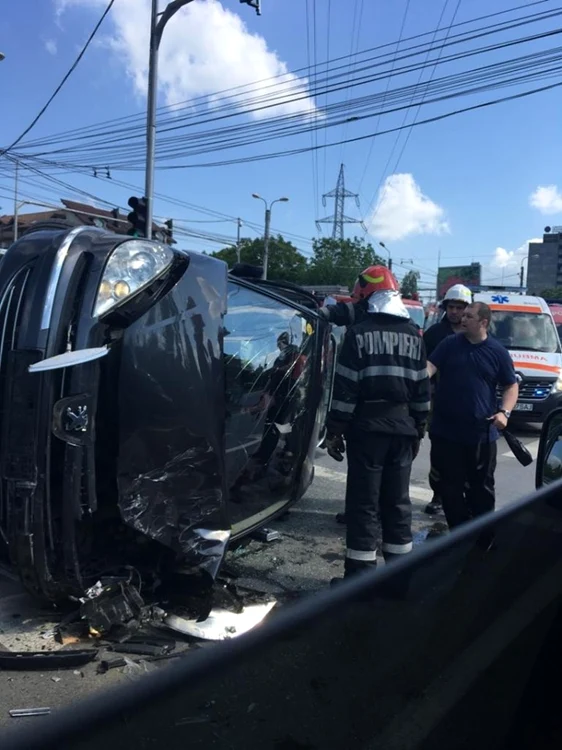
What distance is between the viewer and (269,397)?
4.11 m

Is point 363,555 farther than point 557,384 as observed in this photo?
No

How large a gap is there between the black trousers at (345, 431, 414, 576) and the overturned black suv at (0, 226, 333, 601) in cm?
91

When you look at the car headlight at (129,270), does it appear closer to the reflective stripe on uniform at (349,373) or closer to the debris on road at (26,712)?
the reflective stripe on uniform at (349,373)

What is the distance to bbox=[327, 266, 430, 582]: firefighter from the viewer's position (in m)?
3.78

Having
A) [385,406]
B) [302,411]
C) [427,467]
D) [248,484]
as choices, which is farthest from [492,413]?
[427,467]

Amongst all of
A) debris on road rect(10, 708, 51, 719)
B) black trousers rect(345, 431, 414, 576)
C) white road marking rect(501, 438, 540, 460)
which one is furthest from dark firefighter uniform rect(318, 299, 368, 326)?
white road marking rect(501, 438, 540, 460)

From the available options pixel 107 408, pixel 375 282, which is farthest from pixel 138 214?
pixel 107 408

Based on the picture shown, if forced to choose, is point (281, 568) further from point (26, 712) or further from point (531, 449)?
point (531, 449)

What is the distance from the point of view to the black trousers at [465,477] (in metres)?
4.31

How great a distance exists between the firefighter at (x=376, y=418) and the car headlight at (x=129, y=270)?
1285mm

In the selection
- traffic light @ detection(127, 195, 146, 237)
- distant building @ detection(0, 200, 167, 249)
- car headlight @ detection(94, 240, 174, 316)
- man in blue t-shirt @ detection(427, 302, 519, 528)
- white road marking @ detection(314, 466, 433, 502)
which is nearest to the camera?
car headlight @ detection(94, 240, 174, 316)

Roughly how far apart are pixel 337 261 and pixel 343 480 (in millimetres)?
59241

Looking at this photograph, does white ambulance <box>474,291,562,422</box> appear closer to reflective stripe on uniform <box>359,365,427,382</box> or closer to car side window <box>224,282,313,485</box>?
car side window <box>224,282,313,485</box>

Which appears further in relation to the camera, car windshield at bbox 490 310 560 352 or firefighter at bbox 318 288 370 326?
car windshield at bbox 490 310 560 352
